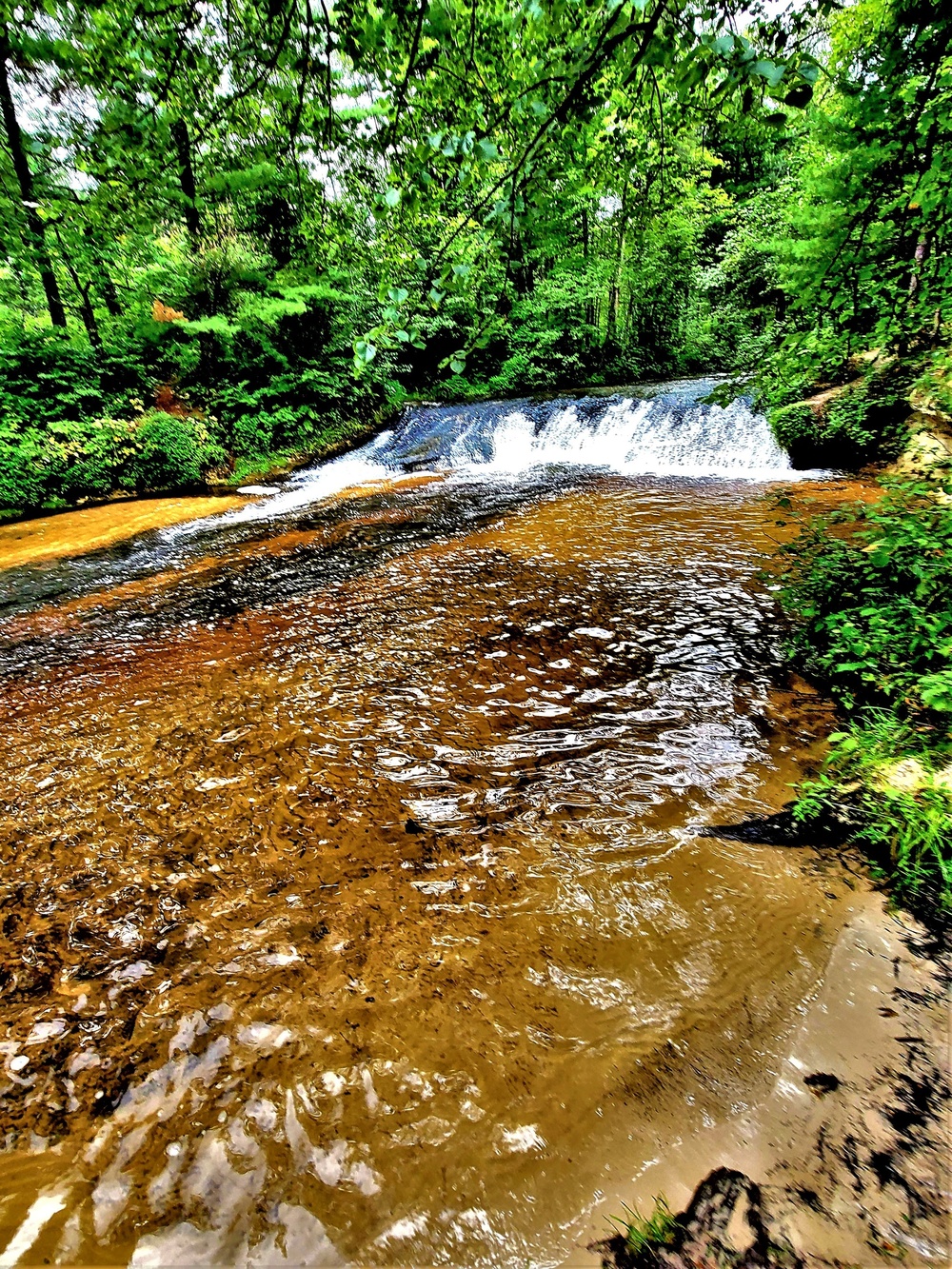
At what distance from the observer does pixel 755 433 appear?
10234 millimetres

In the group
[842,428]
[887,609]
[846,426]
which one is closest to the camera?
[887,609]

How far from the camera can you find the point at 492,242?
1.64 meters

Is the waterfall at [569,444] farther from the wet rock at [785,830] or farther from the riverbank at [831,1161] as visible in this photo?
the riverbank at [831,1161]

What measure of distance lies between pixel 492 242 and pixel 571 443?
1164 centimetres

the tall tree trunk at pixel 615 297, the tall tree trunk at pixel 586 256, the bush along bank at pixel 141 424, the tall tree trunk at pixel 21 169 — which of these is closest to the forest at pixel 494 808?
the bush along bank at pixel 141 424

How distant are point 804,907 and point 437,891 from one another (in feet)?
4.82

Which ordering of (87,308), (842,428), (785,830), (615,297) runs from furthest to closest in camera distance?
(615,297), (87,308), (842,428), (785,830)

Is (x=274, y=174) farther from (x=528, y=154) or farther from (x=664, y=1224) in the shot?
(x=664, y=1224)

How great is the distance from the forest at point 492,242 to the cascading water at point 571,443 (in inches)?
41.5

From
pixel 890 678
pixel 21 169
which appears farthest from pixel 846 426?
pixel 21 169

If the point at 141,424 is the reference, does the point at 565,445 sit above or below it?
below

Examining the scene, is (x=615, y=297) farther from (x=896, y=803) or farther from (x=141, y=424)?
(x=896, y=803)

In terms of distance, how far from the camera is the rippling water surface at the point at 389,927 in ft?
4.69

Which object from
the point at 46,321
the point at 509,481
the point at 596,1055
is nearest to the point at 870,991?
the point at 596,1055
